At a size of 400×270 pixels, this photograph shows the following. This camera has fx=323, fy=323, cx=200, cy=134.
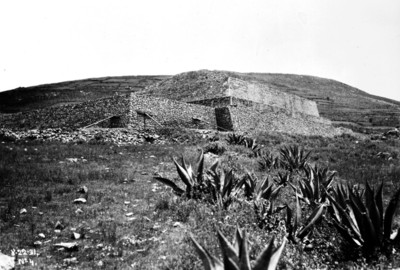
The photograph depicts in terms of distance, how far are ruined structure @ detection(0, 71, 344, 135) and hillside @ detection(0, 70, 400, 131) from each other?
0.16 meters

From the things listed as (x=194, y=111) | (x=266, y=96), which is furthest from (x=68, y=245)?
(x=266, y=96)

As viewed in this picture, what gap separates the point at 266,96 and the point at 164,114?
459 inches

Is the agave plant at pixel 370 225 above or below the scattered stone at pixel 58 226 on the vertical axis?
above

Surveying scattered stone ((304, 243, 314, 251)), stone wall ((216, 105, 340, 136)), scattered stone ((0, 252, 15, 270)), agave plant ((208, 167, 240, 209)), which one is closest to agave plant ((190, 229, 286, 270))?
scattered stone ((304, 243, 314, 251))

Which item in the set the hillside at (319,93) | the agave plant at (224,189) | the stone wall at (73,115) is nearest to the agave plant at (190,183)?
the agave plant at (224,189)

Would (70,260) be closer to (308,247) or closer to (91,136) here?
(308,247)

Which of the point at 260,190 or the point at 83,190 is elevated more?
the point at 260,190

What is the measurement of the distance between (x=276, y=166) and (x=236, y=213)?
4951 mm

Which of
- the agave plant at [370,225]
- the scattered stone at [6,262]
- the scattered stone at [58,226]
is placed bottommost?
the scattered stone at [58,226]

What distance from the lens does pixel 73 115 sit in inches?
745

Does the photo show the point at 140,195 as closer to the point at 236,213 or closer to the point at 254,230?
the point at 236,213

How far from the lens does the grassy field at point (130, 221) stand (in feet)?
11.7

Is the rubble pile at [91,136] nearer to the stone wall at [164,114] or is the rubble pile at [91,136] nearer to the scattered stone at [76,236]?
the stone wall at [164,114]

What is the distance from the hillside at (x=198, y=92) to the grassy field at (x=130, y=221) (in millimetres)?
17802
